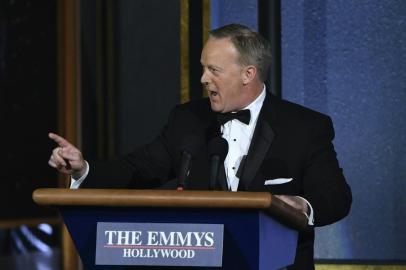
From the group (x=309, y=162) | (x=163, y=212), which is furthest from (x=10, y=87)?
(x=163, y=212)

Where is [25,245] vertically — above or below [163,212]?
below

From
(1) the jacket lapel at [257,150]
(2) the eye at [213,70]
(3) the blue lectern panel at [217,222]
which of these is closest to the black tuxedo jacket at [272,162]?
(1) the jacket lapel at [257,150]

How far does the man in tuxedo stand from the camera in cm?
272

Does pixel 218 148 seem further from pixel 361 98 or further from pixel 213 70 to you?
pixel 361 98

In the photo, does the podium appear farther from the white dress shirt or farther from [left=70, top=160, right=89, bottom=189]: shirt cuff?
the white dress shirt

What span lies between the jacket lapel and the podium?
0.49 metres

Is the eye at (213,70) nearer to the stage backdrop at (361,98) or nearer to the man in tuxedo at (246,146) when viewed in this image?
the man in tuxedo at (246,146)

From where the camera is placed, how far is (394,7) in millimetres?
3523

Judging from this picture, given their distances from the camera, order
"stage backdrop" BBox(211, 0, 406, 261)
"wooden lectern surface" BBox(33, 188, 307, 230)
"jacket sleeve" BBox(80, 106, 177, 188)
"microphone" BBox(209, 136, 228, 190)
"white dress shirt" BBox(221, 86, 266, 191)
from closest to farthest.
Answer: "wooden lectern surface" BBox(33, 188, 307, 230), "microphone" BBox(209, 136, 228, 190), "white dress shirt" BBox(221, 86, 266, 191), "jacket sleeve" BBox(80, 106, 177, 188), "stage backdrop" BBox(211, 0, 406, 261)

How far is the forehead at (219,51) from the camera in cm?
285

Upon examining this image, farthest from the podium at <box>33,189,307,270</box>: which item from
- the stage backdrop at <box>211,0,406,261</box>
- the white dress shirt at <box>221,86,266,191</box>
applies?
the stage backdrop at <box>211,0,406,261</box>

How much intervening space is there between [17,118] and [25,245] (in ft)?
2.01

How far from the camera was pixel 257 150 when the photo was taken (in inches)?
108

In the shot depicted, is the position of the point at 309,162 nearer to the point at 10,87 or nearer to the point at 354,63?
the point at 354,63
